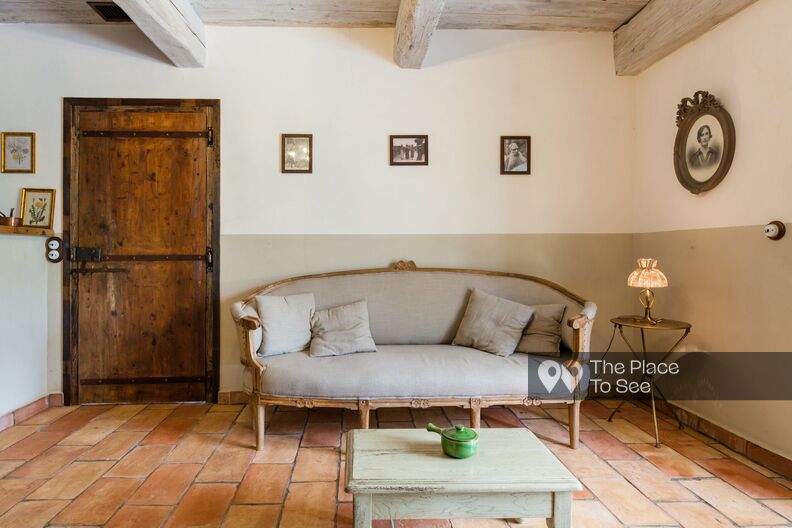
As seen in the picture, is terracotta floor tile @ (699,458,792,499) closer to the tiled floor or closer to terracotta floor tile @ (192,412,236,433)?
the tiled floor

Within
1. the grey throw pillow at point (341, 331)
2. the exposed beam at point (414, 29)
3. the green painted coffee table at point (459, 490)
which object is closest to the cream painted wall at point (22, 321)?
the grey throw pillow at point (341, 331)

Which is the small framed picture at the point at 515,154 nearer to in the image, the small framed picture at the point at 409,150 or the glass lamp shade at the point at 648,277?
the small framed picture at the point at 409,150

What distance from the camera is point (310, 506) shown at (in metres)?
2.18

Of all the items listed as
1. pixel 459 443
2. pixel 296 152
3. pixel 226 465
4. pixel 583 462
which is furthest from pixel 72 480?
pixel 583 462

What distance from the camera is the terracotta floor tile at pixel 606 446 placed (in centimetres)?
273

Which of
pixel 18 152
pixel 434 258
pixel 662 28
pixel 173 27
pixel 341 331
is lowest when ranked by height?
pixel 341 331

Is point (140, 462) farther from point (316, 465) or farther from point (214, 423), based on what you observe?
point (316, 465)

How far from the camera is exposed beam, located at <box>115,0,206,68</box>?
9.20ft

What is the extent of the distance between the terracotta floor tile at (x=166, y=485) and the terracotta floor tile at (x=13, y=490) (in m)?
0.54

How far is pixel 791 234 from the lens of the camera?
2539 millimetres

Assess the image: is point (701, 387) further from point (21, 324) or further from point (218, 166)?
point (21, 324)

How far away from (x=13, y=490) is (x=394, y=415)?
2.20 meters

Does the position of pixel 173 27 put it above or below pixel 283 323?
above

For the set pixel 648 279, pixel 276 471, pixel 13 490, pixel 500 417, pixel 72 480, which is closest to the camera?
pixel 13 490
